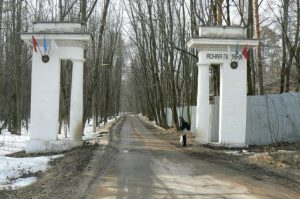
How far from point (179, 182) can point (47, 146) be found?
9.70 metres

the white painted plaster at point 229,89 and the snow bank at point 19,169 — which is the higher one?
the white painted plaster at point 229,89

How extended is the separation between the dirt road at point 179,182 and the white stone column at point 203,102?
5.20 meters

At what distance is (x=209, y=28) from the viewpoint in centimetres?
2036

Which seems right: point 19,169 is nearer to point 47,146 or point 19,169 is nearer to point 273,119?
point 47,146

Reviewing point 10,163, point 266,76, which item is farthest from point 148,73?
point 10,163

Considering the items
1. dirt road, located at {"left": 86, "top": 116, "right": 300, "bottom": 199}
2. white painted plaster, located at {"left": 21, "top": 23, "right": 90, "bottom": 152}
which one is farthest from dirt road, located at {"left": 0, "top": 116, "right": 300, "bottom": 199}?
white painted plaster, located at {"left": 21, "top": 23, "right": 90, "bottom": 152}

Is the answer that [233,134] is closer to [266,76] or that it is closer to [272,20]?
[272,20]

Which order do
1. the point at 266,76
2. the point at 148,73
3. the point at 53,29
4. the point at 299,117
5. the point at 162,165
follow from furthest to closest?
the point at 266,76
the point at 148,73
the point at 299,117
the point at 53,29
the point at 162,165

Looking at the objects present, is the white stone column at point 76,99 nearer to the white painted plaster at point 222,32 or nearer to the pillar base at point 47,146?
the pillar base at point 47,146

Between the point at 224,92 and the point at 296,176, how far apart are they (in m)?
8.42

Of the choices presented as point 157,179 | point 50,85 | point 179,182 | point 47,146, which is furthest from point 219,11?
point 179,182

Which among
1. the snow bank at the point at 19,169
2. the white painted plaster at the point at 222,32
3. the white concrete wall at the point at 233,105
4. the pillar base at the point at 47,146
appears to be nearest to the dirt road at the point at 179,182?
the snow bank at the point at 19,169

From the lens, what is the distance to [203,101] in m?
20.4

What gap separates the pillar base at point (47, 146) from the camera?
19234 millimetres
